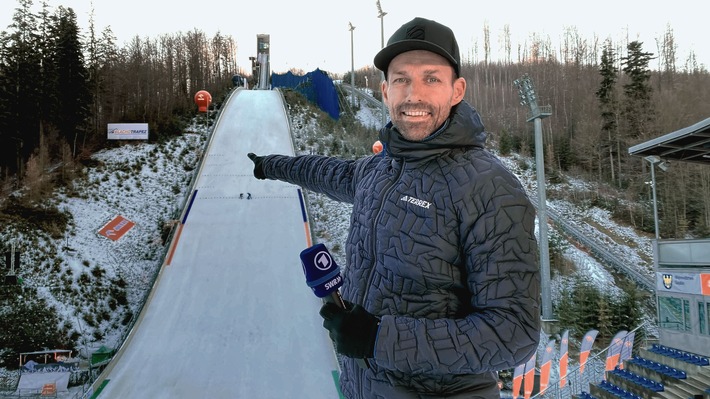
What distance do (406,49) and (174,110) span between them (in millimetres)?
29610

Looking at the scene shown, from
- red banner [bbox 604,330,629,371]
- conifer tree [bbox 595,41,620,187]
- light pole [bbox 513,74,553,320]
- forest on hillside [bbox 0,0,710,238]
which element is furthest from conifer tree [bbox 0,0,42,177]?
conifer tree [bbox 595,41,620,187]

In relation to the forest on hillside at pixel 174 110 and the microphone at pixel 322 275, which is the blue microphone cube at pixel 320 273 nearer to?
the microphone at pixel 322 275

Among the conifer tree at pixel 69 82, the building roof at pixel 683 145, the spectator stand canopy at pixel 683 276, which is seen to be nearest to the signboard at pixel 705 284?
the spectator stand canopy at pixel 683 276

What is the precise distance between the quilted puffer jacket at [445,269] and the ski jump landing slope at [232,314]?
7605 mm

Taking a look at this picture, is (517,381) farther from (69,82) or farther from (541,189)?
(69,82)

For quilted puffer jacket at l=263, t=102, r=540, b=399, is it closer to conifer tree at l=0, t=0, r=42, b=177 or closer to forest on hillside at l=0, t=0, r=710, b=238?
forest on hillside at l=0, t=0, r=710, b=238

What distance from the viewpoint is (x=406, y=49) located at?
4.63 ft

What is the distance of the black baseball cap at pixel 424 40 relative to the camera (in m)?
1.38

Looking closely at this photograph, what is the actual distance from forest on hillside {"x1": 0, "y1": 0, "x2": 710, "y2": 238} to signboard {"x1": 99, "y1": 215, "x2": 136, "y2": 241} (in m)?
3.22

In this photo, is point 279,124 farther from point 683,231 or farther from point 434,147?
point 434,147

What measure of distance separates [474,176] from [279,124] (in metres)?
24.5

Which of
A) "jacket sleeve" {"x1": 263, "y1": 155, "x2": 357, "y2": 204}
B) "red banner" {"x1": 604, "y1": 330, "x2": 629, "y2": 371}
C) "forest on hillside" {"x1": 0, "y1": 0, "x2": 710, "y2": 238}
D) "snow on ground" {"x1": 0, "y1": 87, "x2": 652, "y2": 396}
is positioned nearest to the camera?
"jacket sleeve" {"x1": 263, "y1": 155, "x2": 357, "y2": 204}

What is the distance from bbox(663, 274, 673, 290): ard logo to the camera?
10258 mm

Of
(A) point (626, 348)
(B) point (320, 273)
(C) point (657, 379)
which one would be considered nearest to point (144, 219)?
(A) point (626, 348)
